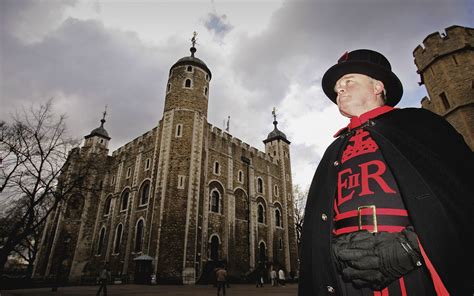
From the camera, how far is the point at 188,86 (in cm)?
2255

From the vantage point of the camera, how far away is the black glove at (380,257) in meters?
1.29

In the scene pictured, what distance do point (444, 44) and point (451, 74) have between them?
6.66 ft

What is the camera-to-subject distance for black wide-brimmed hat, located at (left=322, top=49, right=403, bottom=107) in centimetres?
221

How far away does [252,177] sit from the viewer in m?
25.6

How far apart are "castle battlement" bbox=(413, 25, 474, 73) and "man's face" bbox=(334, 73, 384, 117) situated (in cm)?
1630

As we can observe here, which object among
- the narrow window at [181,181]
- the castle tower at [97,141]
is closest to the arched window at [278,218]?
the narrow window at [181,181]

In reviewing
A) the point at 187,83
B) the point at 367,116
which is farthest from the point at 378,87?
the point at 187,83

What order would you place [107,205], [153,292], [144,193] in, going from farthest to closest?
[107,205] → [144,193] → [153,292]

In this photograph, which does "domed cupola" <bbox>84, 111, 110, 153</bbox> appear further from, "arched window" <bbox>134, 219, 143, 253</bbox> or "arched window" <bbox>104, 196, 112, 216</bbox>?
"arched window" <bbox>134, 219, 143, 253</bbox>

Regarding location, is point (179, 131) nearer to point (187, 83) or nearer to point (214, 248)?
point (187, 83)

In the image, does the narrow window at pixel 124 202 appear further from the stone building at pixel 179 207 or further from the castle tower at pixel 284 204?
the castle tower at pixel 284 204

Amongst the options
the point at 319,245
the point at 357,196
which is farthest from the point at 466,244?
the point at 319,245

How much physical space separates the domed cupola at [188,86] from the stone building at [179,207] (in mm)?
90

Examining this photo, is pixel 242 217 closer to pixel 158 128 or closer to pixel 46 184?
pixel 158 128
